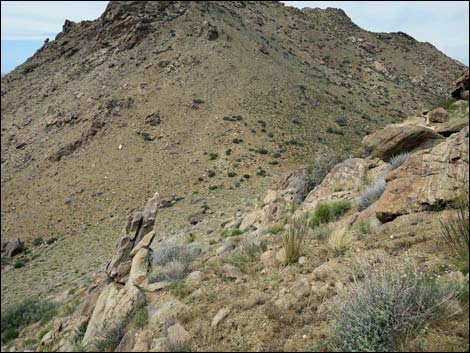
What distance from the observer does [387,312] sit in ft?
9.84

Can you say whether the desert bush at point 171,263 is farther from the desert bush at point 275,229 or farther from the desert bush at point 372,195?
the desert bush at point 372,195

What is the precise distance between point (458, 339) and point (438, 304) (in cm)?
30

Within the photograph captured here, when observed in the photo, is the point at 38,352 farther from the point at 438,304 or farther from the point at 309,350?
the point at 438,304

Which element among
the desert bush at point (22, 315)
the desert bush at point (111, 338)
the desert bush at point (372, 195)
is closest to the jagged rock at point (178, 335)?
the desert bush at point (111, 338)

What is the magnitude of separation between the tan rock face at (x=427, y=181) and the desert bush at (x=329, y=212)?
119 cm

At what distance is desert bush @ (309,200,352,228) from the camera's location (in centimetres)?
713

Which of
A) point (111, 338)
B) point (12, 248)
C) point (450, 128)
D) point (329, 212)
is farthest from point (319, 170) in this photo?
point (12, 248)

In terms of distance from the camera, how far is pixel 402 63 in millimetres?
50156

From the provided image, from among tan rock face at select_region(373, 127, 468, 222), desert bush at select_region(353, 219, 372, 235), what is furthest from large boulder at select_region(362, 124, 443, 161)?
desert bush at select_region(353, 219, 372, 235)

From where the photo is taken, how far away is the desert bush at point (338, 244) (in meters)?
5.02

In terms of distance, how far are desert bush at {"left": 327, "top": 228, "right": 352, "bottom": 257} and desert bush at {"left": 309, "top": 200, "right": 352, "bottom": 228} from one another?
5.71 feet

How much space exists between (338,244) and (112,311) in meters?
3.52

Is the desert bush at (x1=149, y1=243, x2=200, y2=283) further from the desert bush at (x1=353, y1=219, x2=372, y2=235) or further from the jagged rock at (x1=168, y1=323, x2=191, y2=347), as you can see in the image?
the desert bush at (x1=353, y1=219, x2=372, y2=235)

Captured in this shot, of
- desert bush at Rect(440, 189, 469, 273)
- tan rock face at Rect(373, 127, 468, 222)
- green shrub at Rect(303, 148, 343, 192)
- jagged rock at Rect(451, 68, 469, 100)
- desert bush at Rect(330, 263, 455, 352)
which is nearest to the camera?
desert bush at Rect(330, 263, 455, 352)
